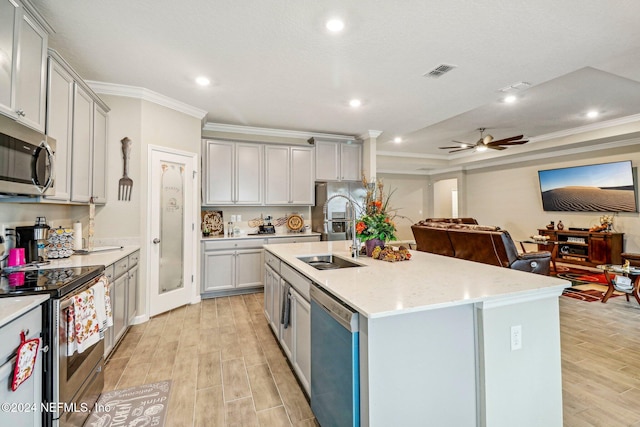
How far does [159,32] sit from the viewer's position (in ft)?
7.85

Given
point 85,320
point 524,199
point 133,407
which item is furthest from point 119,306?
point 524,199

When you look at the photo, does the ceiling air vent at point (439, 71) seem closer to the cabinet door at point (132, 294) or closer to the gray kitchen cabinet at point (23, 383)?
the gray kitchen cabinet at point (23, 383)

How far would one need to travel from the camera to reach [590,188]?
6191mm

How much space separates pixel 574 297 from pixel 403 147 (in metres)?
4.43

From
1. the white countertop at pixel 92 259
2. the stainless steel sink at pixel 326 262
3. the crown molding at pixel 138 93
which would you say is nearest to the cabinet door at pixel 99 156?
the crown molding at pixel 138 93

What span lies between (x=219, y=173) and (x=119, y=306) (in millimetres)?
2471

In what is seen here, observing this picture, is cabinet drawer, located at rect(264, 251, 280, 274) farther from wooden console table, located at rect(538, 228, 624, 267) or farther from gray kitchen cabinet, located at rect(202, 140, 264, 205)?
wooden console table, located at rect(538, 228, 624, 267)

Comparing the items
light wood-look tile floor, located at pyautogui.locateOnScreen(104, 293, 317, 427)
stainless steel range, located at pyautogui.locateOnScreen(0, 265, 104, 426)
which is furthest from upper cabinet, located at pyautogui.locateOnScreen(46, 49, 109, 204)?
A: light wood-look tile floor, located at pyautogui.locateOnScreen(104, 293, 317, 427)

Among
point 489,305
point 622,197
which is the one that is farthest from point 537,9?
point 622,197

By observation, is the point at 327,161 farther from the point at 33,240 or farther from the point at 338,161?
the point at 33,240

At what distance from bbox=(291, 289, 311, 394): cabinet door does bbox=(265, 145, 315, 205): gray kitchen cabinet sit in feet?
9.86

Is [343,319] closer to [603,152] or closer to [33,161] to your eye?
[33,161]

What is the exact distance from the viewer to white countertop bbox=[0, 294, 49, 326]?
3.86 feet

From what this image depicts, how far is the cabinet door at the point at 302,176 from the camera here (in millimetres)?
5172
